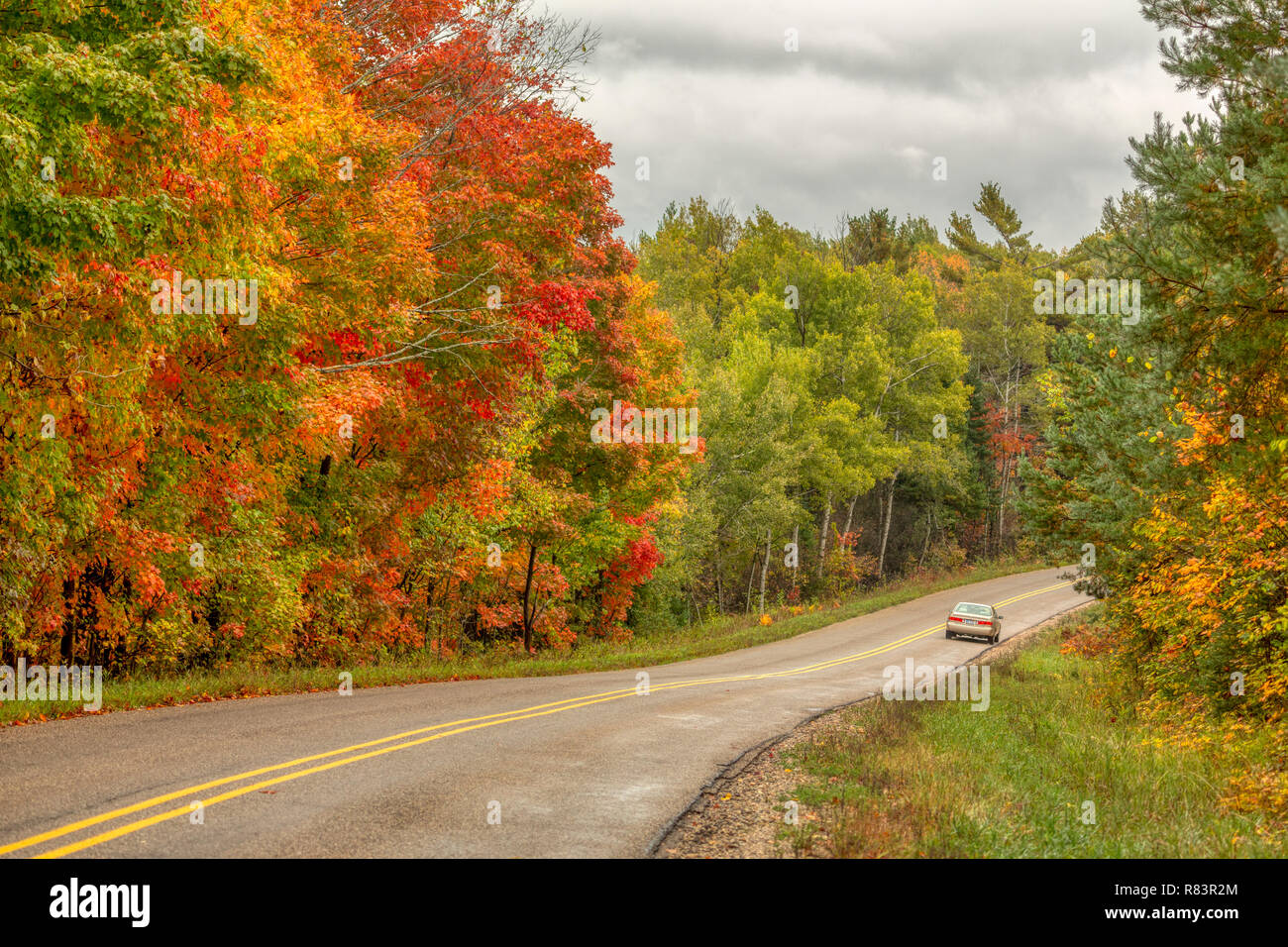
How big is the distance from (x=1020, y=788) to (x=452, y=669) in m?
11.5

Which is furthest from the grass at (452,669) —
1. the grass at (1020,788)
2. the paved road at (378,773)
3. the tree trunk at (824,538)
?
the grass at (1020,788)

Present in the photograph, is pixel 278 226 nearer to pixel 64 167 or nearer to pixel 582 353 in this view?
pixel 64 167

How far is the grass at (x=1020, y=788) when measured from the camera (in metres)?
7.19

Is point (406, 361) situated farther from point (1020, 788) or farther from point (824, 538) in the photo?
point (824, 538)

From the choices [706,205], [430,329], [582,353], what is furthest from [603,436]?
[706,205]

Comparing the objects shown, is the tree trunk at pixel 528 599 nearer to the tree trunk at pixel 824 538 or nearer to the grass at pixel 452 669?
the grass at pixel 452 669

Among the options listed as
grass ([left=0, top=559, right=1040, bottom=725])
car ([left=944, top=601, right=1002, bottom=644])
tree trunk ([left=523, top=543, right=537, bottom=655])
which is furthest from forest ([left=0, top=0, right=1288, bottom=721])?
car ([left=944, top=601, right=1002, bottom=644])

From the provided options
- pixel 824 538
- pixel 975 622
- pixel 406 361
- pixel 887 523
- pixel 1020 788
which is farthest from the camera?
pixel 887 523

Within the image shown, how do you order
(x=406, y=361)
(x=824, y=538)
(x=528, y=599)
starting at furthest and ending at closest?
(x=824, y=538) < (x=528, y=599) < (x=406, y=361)

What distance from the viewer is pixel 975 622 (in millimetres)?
33531

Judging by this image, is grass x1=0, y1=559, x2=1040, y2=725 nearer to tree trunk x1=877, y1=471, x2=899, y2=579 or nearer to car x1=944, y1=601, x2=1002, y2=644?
car x1=944, y1=601, x2=1002, y2=644

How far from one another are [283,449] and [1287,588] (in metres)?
14.2

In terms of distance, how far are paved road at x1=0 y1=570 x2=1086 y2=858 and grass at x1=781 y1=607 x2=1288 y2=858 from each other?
1354 millimetres

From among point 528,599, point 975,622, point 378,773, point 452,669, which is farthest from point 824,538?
point 378,773
